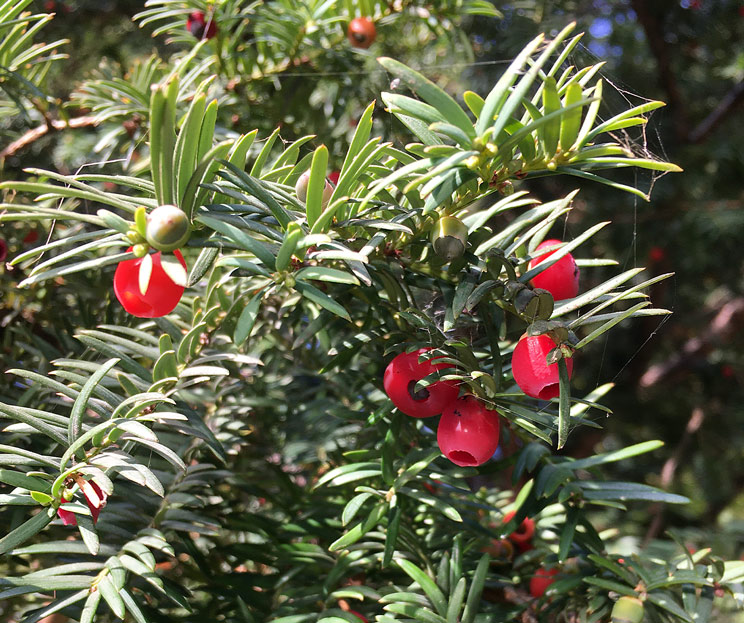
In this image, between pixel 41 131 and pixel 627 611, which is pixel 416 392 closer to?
pixel 627 611

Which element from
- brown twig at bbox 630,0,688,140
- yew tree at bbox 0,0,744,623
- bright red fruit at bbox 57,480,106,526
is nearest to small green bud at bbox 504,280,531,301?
yew tree at bbox 0,0,744,623

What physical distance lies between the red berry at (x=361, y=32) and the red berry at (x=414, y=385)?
2.21ft

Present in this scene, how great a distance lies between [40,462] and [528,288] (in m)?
0.42

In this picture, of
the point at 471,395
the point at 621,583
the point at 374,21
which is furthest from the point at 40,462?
the point at 374,21

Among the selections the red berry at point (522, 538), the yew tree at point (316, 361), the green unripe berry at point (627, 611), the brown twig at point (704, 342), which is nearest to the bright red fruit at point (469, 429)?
the yew tree at point (316, 361)

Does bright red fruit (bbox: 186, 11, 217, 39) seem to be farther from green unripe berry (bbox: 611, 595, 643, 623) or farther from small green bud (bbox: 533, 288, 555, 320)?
green unripe berry (bbox: 611, 595, 643, 623)

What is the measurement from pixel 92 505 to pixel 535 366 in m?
0.37

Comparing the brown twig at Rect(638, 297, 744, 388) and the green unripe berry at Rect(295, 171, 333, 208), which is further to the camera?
the brown twig at Rect(638, 297, 744, 388)

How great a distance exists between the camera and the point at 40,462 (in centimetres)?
49

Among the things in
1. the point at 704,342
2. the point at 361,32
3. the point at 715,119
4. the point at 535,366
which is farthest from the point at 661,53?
the point at 535,366

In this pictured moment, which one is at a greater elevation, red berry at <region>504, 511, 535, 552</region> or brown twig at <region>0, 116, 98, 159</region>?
brown twig at <region>0, 116, 98, 159</region>

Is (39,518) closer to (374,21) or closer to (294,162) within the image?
(294,162)

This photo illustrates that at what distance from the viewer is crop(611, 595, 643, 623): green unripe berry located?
60 centimetres

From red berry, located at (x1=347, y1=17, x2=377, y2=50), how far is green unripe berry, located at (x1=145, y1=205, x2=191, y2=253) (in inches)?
27.6
